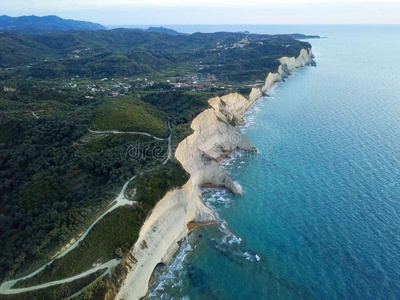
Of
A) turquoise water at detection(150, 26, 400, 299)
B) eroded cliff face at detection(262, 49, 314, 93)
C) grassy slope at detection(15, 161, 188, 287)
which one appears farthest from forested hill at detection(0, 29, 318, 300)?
eroded cliff face at detection(262, 49, 314, 93)

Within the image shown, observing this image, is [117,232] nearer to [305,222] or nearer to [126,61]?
[305,222]

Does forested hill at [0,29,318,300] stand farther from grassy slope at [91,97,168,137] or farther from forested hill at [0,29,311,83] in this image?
forested hill at [0,29,311,83]

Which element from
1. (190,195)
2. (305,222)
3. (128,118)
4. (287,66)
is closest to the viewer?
(305,222)

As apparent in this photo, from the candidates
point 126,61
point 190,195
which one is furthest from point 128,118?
point 126,61

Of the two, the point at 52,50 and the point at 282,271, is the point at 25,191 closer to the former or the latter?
the point at 282,271

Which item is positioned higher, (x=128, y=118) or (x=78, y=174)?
(x=128, y=118)

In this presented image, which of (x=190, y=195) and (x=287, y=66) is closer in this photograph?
(x=190, y=195)
